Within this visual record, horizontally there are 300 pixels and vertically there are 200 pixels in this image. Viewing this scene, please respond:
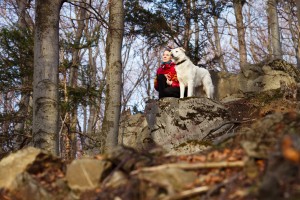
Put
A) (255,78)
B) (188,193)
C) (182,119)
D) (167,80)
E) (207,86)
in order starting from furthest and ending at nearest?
1. (255,78)
2. (207,86)
3. (167,80)
4. (182,119)
5. (188,193)

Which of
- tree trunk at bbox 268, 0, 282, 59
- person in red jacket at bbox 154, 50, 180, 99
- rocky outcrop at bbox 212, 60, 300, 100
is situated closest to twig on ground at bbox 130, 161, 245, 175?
person in red jacket at bbox 154, 50, 180, 99

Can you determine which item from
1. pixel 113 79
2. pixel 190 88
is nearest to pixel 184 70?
pixel 190 88

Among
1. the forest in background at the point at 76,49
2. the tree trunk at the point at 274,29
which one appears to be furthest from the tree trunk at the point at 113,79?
the tree trunk at the point at 274,29

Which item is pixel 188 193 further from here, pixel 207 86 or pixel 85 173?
pixel 207 86

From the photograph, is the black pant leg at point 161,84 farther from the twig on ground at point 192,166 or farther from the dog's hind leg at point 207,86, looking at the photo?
the twig on ground at point 192,166

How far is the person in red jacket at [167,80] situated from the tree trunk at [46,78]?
3.61 metres

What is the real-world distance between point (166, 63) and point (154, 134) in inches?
69.0

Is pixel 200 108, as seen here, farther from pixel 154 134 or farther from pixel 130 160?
pixel 130 160

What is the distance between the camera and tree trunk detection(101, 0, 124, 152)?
7555 mm

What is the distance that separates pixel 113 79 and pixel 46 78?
5.85 ft

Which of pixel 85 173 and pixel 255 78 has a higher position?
pixel 255 78

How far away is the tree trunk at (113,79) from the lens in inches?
297

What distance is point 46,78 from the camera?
621cm

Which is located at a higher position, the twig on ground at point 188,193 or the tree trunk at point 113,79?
the tree trunk at point 113,79
